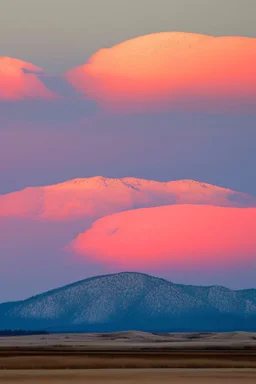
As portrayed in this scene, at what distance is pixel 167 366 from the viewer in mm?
79250

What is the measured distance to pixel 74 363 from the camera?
85000 mm

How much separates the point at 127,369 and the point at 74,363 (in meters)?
11.6
